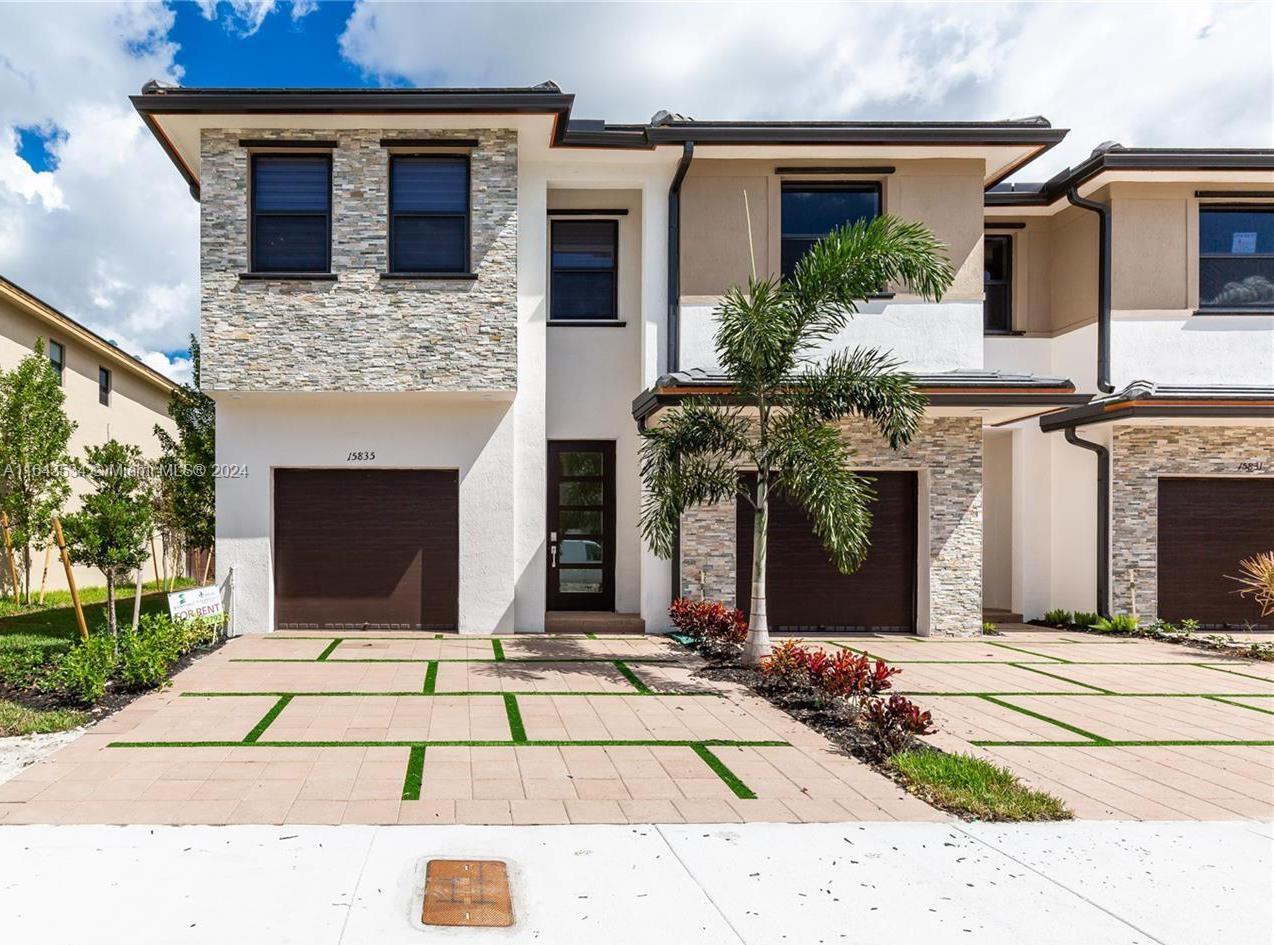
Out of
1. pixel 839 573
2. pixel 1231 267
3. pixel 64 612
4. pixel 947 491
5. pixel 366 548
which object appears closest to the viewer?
pixel 366 548

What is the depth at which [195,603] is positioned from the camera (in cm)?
983

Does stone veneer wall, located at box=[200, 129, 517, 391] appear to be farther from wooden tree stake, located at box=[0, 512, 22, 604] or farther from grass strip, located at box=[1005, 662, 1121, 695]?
grass strip, located at box=[1005, 662, 1121, 695]

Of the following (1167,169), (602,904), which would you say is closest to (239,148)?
(602,904)

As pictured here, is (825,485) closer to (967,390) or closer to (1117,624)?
(967,390)

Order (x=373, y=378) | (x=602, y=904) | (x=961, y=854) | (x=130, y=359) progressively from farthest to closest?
1. (x=130, y=359)
2. (x=373, y=378)
3. (x=961, y=854)
4. (x=602, y=904)

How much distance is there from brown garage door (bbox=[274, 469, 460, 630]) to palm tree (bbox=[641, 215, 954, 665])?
13.0 feet

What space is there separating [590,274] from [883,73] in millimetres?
5129

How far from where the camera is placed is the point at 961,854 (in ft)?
14.0

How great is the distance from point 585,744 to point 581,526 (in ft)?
20.5

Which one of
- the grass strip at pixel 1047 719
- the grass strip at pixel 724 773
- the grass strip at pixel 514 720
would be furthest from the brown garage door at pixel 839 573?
the grass strip at pixel 724 773

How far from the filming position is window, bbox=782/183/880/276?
38.0 feet

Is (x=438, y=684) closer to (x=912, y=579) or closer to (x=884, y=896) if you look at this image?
(x=884, y=896)

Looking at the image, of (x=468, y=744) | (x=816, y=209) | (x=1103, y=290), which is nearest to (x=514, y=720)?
(x=468, y=744)

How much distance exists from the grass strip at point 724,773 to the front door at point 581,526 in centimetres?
610
